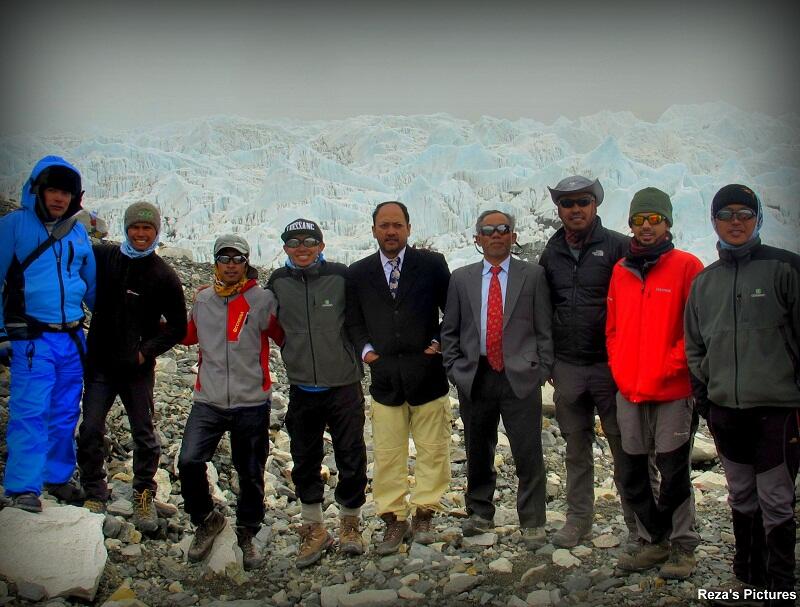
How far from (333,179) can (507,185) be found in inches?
203

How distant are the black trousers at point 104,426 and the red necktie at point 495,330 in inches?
98.9

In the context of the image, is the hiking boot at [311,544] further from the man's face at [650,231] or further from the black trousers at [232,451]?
the man's face at [650,231]

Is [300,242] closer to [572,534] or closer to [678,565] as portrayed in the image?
[572,534]

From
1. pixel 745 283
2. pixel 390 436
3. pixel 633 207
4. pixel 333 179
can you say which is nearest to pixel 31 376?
pixel 390 436

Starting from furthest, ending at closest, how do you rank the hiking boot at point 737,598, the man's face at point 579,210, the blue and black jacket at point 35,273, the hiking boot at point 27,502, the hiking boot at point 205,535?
the hiking boot at point 205,535 < the man's face at point 579,210 < the blue and black jacket at point 35,273 < the hiking boot at point 27,502 < the hiking boot at point 737,598

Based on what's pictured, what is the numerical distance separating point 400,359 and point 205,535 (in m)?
1.81

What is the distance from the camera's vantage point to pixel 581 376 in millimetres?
3828

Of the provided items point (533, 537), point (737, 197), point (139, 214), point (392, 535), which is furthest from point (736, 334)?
point (139, 214)

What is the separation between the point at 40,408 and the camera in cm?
365

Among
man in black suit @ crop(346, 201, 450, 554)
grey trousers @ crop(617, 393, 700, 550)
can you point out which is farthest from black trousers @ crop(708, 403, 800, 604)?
man in black suit @ crop(346, 201, 450, 554)

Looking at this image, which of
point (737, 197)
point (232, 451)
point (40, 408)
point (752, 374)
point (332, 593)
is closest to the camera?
point (752, 374)

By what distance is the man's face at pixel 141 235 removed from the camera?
3986 millimetres

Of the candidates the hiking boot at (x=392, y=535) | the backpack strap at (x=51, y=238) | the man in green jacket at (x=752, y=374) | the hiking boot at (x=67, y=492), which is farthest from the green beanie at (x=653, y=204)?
the hiking boot at (x=67, y=492)

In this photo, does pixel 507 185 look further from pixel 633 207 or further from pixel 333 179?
pixel 633 207
